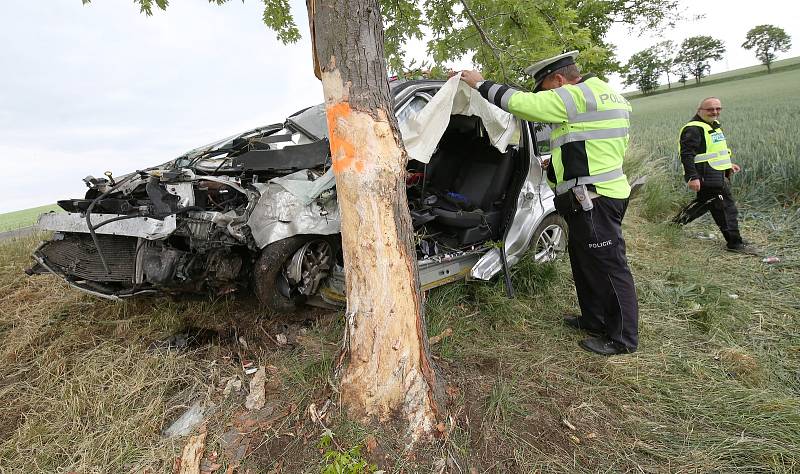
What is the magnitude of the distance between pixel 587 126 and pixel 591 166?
229mm

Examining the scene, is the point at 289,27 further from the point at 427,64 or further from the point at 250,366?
the point at 250,366

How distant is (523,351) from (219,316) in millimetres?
2178

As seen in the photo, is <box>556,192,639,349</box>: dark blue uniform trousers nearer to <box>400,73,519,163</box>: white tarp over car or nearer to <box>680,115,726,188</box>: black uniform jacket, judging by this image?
<box>400,73,519,163</box>: white tarp over car

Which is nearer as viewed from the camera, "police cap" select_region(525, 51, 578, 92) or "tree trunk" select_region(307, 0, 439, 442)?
"tree trunk" select_region(307, 0, 439, 442)

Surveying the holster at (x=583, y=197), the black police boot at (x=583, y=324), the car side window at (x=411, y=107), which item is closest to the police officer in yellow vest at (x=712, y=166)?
the black police boot at (x=583, y=324)

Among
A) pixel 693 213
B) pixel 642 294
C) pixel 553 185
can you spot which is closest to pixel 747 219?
pixel 693 213

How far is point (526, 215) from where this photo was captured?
10.9ft

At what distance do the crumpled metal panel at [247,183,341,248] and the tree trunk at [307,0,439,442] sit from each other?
→ 2.35ft

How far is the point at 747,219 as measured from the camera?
5270mm

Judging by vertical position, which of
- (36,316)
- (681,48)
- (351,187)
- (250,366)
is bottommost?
(250,366)

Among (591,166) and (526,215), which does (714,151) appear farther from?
(591,166)

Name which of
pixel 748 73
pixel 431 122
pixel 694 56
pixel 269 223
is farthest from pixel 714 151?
pixel 694 56

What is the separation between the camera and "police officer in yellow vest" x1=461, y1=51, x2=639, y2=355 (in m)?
2.23

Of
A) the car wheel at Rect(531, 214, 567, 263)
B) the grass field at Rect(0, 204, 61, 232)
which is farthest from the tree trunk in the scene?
the grass field at Rect(0, 204, 61, 232)
